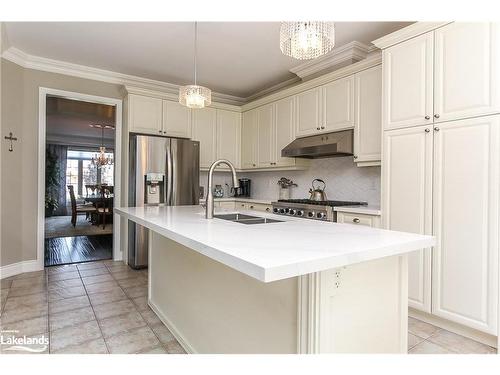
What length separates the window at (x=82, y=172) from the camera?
9492mm

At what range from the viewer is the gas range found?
296cm

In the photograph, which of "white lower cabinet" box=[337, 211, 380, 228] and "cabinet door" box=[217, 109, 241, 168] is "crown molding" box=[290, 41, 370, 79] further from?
"white lower cabinet" box=[337, 211, 380, 228]

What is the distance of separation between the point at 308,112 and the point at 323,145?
1.85 feet

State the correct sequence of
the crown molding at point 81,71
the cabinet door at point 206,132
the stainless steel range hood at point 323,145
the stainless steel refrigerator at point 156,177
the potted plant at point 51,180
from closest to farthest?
the stainless steel range hood at point 323,145
the crown molding at point 81,71
the stainless steel refrigerator at point 156,177
the cabinet door at point 206,132
the potted plant at point 51,180

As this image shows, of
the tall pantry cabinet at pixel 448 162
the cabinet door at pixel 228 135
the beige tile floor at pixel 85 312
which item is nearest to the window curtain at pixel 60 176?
the beige tile floor at pixel 85 312

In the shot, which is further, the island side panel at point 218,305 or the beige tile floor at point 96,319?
the beige tile floor at point 96,319

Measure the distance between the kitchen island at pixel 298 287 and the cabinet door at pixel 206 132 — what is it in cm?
278

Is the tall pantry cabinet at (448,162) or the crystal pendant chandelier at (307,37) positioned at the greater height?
the crystal pendant chandelier at (307,37)

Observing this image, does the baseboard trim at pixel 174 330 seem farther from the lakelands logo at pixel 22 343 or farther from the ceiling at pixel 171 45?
the ceiling at pixel 171 45

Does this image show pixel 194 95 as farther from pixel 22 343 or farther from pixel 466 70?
pixel 22 343

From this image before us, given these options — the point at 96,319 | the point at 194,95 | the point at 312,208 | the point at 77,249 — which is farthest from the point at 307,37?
the point at 77,249

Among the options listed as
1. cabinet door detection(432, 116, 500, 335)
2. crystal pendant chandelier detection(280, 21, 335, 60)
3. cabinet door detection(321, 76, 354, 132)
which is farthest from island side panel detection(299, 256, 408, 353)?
cabinet door detection(321, 76, 354, 132)
